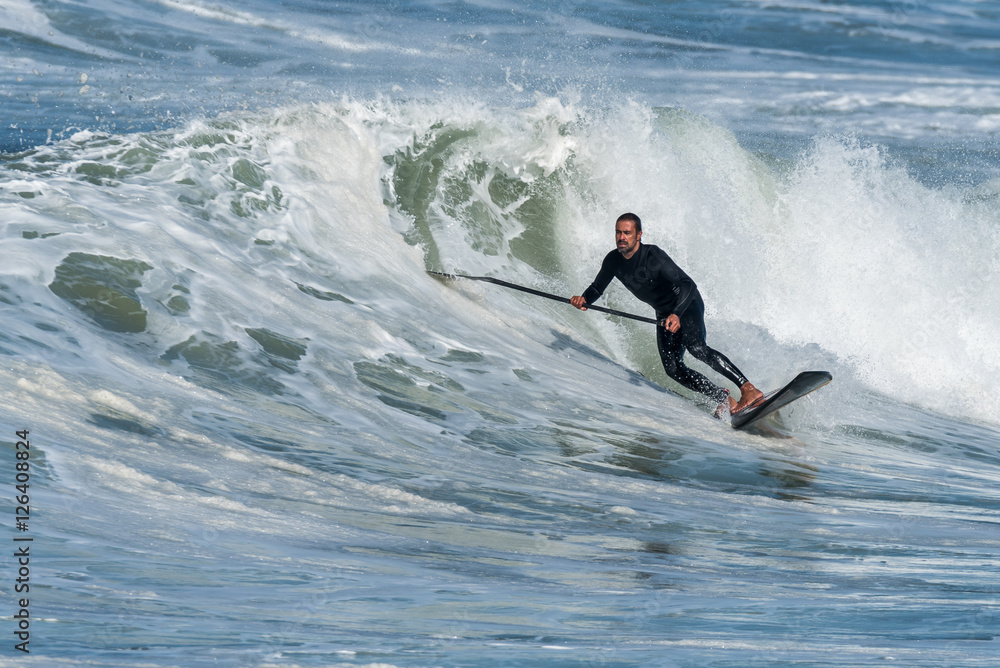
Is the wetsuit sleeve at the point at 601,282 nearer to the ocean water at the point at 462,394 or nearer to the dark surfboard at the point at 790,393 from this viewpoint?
the ocean water at the point at 462,394

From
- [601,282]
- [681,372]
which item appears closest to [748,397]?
[681,372]

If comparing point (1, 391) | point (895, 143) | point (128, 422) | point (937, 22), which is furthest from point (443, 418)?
point (937, 22)

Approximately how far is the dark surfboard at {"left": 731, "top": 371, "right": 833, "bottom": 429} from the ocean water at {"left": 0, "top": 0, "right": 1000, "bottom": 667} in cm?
21

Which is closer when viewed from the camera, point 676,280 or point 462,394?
point 462,394

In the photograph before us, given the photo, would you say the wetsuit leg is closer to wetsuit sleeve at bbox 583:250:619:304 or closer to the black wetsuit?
the black wetsuit

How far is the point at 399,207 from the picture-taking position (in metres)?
9.75

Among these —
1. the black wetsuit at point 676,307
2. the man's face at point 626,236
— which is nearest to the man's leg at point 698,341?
the black wetsuit at point 676,307

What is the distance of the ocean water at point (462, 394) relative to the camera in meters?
3.08

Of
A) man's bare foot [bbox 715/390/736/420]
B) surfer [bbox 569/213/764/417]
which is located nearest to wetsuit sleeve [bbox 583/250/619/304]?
surfer [bbox 569/213/764/417]

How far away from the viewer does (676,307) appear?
6.90m

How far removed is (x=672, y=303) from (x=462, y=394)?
1822 millimetres

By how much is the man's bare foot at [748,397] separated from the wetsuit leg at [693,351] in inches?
9.7

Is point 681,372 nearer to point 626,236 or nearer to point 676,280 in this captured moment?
point 676,280

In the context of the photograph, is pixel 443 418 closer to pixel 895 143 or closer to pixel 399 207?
pixel 399 207
